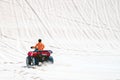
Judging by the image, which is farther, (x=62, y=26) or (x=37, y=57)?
(x=62, y=26)

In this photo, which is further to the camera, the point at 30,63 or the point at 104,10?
the point at 104,10

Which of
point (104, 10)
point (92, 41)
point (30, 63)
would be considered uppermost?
point (104, 10)

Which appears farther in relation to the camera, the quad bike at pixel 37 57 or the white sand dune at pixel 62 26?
the white sand dune at pixel 62 26

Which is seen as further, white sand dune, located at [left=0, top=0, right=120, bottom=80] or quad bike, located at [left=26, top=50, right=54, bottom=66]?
white sand dune, located at [left=0, top=0, right=120, bottom=80]

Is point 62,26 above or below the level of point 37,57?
above

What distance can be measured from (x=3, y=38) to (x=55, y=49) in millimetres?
4426

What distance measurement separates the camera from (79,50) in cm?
2408

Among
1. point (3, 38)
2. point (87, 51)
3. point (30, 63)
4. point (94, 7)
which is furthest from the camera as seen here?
point (94, 7)

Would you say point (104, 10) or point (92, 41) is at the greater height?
point (104, 10)

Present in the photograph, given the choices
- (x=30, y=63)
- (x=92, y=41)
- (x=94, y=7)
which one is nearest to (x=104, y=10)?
(x=94, y=7)

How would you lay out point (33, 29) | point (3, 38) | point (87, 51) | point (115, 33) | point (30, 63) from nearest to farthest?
point (30, 63), point (87, 51), point (3, 38), point (33, 29), point (115, 33)

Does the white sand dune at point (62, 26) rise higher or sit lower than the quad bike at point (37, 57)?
higher

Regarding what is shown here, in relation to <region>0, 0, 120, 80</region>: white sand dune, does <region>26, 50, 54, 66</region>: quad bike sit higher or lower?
lower

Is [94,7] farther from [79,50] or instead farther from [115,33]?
[79,50]
